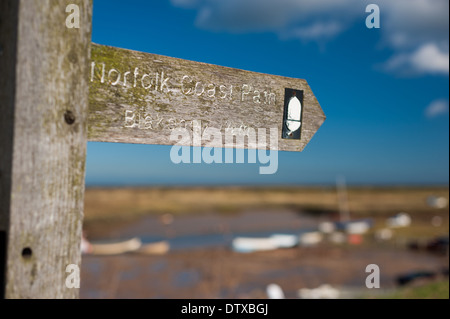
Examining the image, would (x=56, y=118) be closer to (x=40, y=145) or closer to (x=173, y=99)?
(x=40, y=145)

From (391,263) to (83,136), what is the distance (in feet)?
79.8

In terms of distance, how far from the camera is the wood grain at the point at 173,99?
64.2 inches

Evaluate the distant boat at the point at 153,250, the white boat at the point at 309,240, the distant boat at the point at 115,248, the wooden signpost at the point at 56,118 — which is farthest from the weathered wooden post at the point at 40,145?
the white boat at the point at 309,240

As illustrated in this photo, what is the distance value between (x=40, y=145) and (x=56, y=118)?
125 millimetres

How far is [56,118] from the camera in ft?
4.71

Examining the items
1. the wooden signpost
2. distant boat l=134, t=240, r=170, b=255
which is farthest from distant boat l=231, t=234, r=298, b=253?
the wooden signpost

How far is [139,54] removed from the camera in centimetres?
173

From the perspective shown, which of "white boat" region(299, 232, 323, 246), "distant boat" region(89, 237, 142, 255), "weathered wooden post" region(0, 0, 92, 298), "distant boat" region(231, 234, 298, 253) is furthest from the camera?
"white boat" region(299, 232, 323, 246)

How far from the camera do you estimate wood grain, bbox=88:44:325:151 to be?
163cm

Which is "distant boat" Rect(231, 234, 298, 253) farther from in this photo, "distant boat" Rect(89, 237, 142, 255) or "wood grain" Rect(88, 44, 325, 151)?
"wood grain" Rect(88, 44, 325, 151)

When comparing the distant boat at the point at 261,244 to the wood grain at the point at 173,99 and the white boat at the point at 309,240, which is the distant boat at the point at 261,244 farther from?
the wood grain at the point at 173,99

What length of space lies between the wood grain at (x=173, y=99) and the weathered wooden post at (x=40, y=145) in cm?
13

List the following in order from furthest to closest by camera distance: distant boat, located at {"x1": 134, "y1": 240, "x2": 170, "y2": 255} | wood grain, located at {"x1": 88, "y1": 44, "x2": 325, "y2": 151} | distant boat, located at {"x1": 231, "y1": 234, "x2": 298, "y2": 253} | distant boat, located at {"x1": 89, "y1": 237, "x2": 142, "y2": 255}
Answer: distant boat, located at {"x1": 231, "y1": 234, "x2": 298, "y2": 253}
distant boat, located at {"x1": 134, "y1": 240, "x2": 170, "y2": 255}
distant boat, located at {"x1": 89, "y1": 237, "x2": 142, "y2": 255}
wood grain, located at {"x1": 88, "y1": 44, "x2": 325, "y2": 151}
